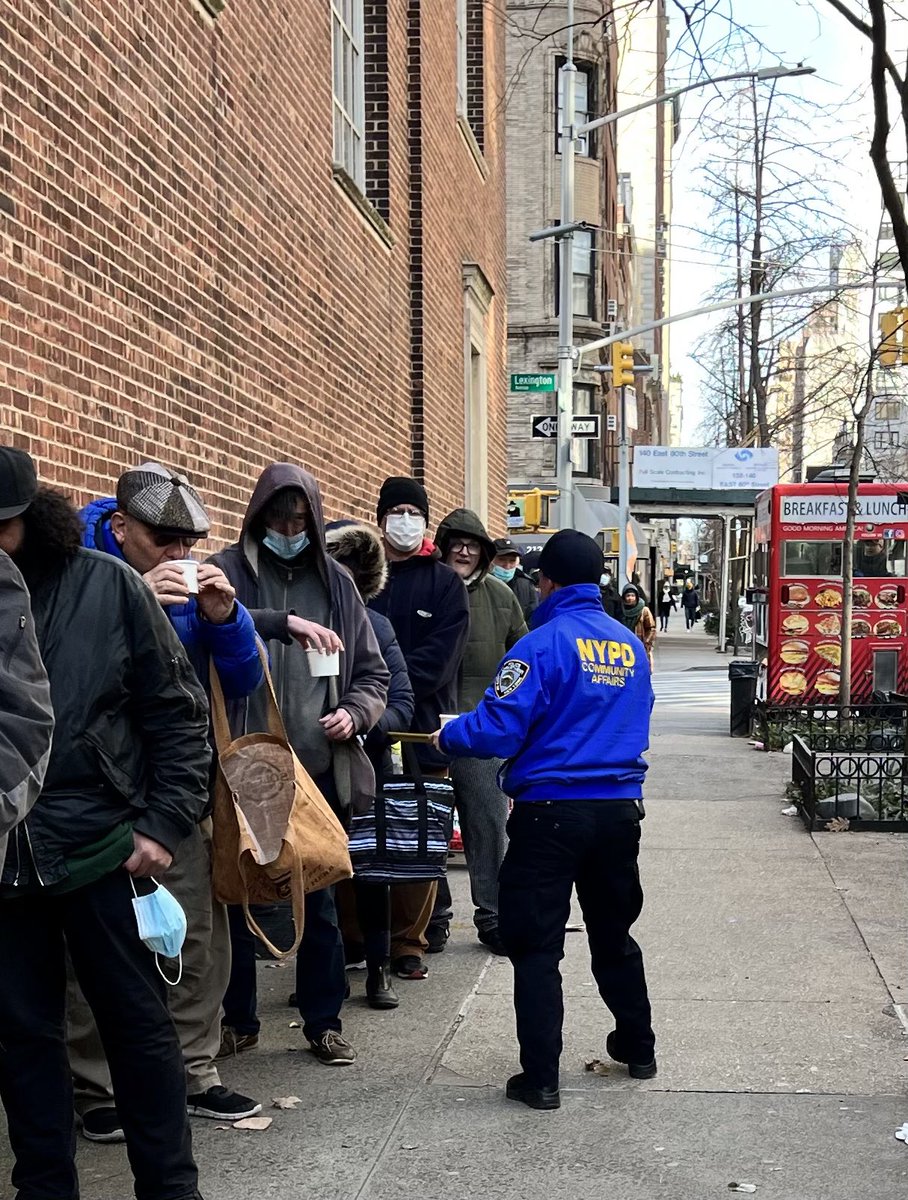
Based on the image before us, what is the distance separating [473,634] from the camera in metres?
7.75

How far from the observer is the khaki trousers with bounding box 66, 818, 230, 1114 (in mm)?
4805

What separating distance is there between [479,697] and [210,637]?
3.23 meters

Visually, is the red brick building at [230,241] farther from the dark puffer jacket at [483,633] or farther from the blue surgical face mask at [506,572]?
the dark puffer jacket at [483,633]

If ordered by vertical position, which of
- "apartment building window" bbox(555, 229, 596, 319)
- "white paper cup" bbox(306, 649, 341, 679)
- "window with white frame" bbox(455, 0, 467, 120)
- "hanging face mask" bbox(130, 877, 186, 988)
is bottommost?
"hanging face mask" bbox(130, 877, 186, 988)

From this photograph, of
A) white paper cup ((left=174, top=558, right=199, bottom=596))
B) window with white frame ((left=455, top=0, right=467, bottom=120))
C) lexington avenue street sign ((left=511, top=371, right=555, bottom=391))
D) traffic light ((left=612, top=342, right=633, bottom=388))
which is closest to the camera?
white paper cup ((left=174, top=558, right=199, bottom=596))

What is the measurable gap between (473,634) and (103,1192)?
3.86m

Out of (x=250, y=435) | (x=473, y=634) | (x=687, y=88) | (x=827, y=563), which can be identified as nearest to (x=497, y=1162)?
(x=473, y=634)

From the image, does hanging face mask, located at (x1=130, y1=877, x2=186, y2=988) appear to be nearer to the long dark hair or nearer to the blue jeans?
the long dark hair

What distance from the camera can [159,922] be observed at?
3904 millimetres

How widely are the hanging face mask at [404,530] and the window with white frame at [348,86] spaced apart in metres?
5.03

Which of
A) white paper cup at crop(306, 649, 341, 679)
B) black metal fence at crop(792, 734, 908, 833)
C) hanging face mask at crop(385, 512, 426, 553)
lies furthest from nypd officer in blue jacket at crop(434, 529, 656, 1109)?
black metal fence at crop(792, 734, 908, 833)

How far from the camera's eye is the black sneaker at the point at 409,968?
21.9 feet

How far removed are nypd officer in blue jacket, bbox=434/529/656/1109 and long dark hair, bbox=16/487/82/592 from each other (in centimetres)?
172

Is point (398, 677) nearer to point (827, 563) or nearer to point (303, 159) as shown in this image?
point (303, 159)
